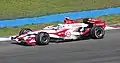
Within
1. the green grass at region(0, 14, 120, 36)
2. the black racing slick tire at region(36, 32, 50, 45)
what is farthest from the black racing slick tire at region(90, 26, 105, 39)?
the green grass at region(0, 14, 120, 36)

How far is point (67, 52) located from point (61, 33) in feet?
6.68

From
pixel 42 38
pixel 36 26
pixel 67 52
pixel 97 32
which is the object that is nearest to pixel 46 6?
pixel 36 26

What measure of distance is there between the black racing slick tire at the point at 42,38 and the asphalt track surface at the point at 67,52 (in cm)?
23

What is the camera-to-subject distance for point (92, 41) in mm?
18047

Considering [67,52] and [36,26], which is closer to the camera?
[67,52]

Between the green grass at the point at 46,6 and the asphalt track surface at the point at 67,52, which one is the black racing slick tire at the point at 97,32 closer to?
the asphalt track surface at the point at 67,52

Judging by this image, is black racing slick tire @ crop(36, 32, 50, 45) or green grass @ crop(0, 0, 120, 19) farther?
green grass @ crop(0, 0, 120, 19)

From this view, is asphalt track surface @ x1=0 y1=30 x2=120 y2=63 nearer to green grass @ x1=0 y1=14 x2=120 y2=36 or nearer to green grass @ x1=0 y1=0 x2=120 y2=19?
green grass @ x1=0 y1=14 x2=120 y2=36

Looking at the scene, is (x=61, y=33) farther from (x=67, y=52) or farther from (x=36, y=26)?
(x=36, y=26)

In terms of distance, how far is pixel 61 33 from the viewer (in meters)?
17.5

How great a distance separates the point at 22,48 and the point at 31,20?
6.94 metres

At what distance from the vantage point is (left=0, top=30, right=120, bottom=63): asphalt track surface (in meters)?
14.2

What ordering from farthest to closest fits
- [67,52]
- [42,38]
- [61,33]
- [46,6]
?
[46,6]
[61,33]
[42,38]
[67,52]

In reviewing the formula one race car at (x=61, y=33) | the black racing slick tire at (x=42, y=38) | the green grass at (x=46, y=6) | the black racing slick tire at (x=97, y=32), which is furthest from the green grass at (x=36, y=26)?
the black racing slick tire at (x=97, y=32)
